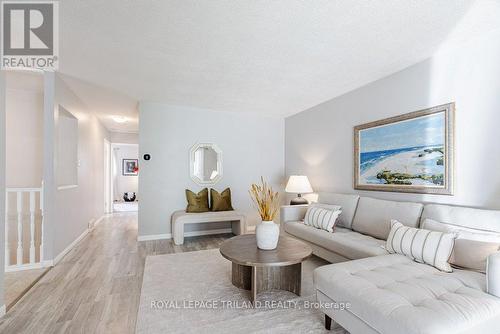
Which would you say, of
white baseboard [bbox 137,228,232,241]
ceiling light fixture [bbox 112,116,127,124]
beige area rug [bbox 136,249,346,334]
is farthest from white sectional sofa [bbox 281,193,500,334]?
ceiling light fixture [bbox 112,116,127,124]

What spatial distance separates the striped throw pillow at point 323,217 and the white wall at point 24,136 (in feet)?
13.5

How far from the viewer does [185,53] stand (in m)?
Answer: 2.40

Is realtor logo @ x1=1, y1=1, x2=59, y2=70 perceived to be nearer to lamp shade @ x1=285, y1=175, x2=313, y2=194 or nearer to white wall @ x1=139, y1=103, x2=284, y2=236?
white wall @ x1=139, y1=103, x2=284, y2=236

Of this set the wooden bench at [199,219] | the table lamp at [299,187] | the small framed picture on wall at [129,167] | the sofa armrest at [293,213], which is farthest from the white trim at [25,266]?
the small framed picture on wall at [129,167]

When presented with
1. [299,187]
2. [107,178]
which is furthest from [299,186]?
[107,178]

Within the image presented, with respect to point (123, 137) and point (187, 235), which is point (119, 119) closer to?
point (123, 137)

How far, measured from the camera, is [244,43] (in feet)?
7.29

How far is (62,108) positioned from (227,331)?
3565 millimetres

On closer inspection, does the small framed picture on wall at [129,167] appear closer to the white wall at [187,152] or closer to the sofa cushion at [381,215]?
the white wall at [187,152]

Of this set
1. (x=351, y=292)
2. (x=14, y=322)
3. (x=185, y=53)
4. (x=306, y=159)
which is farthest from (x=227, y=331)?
(x=306, y=159)

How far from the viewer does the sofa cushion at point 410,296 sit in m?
1.16

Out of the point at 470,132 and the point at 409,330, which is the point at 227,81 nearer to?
the point at 470,132

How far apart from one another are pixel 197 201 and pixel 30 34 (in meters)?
2.94

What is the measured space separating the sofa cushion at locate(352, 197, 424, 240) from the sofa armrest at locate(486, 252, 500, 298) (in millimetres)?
979
